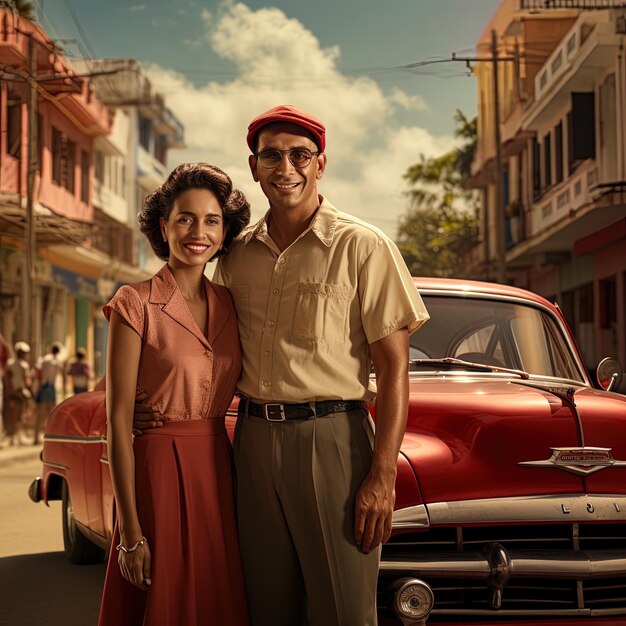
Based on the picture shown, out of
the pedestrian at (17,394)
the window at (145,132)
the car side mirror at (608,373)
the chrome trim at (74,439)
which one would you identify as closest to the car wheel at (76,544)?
the chrome trim at (74,439)

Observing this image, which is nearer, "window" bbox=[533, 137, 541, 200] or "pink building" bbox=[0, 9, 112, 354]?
"pink building" bbox=[0, 9, 112, 354]

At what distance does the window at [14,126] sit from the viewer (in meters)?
28.7

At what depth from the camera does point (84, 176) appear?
3788cm

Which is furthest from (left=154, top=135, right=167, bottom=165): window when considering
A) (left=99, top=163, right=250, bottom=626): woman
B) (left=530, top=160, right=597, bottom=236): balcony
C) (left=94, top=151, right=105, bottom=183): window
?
(left=99, top=163, right=250, bottom=626): woman

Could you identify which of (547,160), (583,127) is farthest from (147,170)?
(583,127)

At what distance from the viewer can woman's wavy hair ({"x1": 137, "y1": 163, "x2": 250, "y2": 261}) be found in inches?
153

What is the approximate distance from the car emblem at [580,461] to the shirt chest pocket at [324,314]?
97 cm

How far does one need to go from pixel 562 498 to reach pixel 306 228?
50.9 inches

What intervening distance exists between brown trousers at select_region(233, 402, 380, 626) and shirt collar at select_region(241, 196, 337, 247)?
542 mm

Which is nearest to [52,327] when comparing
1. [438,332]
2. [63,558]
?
[63,558]

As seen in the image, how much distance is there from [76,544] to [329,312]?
4580mm

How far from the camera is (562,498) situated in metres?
4.18

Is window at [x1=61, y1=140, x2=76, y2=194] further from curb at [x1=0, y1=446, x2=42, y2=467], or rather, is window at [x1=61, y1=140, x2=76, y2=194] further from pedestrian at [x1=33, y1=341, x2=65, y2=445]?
curb at [x1=0, y1=446, x2=42, y2=467]

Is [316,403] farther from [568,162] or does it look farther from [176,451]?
[568,162]
